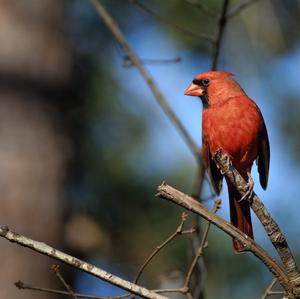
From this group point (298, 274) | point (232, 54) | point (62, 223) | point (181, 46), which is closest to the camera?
point (298, 274)

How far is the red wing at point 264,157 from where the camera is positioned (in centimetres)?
402

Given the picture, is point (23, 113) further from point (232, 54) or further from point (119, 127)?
point (232, 54)

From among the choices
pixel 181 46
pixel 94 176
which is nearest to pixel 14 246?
pixel 94 176

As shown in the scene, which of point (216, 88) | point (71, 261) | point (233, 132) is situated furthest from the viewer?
point (216, 88)

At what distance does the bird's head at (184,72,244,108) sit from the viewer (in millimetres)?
4152

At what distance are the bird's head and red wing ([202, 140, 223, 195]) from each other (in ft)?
0.86

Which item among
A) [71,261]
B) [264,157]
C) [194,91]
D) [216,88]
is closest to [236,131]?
[264,157]

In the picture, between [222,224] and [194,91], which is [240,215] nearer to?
[194,91]

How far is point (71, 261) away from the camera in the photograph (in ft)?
7.83

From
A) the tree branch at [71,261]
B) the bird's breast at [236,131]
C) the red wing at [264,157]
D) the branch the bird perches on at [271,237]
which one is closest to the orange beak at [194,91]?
the bird's breast at [236,131]

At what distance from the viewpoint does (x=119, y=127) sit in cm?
582

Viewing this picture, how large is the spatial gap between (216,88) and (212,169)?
0.47 metres

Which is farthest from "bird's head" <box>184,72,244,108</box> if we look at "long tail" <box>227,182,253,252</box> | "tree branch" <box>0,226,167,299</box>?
"tree branch" <box>0,226,167,299</box>

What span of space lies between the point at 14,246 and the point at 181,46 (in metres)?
2.52
